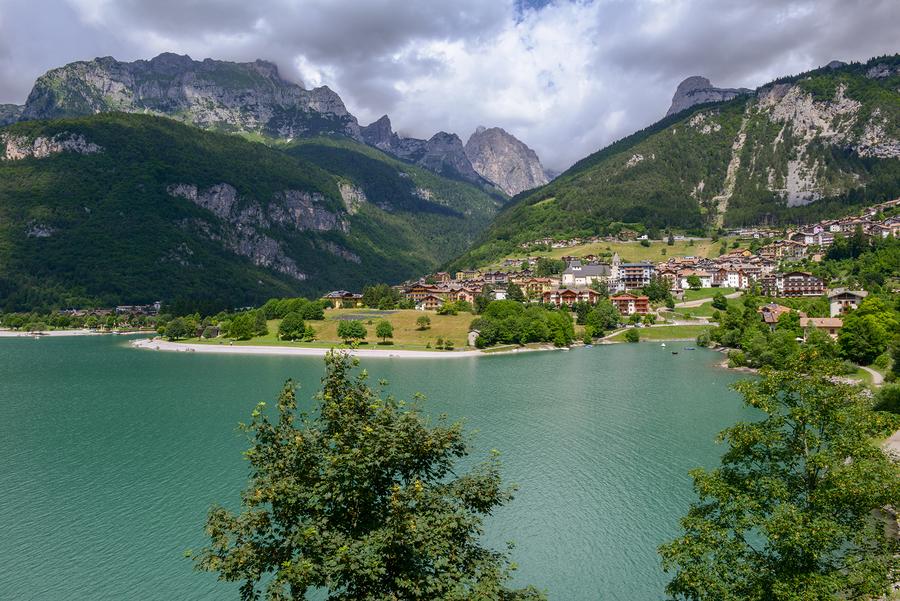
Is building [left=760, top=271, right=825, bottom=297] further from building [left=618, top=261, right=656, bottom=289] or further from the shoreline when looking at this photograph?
the shoreline

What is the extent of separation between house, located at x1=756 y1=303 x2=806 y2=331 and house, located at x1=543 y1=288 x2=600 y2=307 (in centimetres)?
3527

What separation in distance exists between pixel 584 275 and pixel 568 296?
54.5ft

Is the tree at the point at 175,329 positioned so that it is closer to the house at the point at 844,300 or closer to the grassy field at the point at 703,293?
the grassy field at the point at 703,293

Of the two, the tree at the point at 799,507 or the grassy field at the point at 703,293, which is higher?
the grassy field at the point at 703,293

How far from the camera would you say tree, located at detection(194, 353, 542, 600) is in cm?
962

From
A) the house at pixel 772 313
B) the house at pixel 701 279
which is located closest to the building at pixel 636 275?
the house at pixel 701 279

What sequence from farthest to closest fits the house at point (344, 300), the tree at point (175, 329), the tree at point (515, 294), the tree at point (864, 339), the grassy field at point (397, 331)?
the house at point (344, 300), the tree at point (515, 294), the tree at point (175, 329), the grassy field at point (397, 331), the tree at point (864, 339)

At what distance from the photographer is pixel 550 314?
95938 mm

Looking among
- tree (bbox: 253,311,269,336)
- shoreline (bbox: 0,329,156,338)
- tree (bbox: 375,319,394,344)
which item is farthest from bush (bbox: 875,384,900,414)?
shoreline (bbox: 0,329,156,338)

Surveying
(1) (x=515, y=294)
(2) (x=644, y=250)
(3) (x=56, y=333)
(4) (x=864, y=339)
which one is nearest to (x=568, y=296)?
(1) (x=515, y=294)

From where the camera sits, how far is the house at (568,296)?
11562 centimetres

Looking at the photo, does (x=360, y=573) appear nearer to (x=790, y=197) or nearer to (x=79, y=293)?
(x=79, y=293)

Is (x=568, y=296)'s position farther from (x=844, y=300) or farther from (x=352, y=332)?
(x=844, y=300)

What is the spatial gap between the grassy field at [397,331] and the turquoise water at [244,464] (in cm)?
2365
